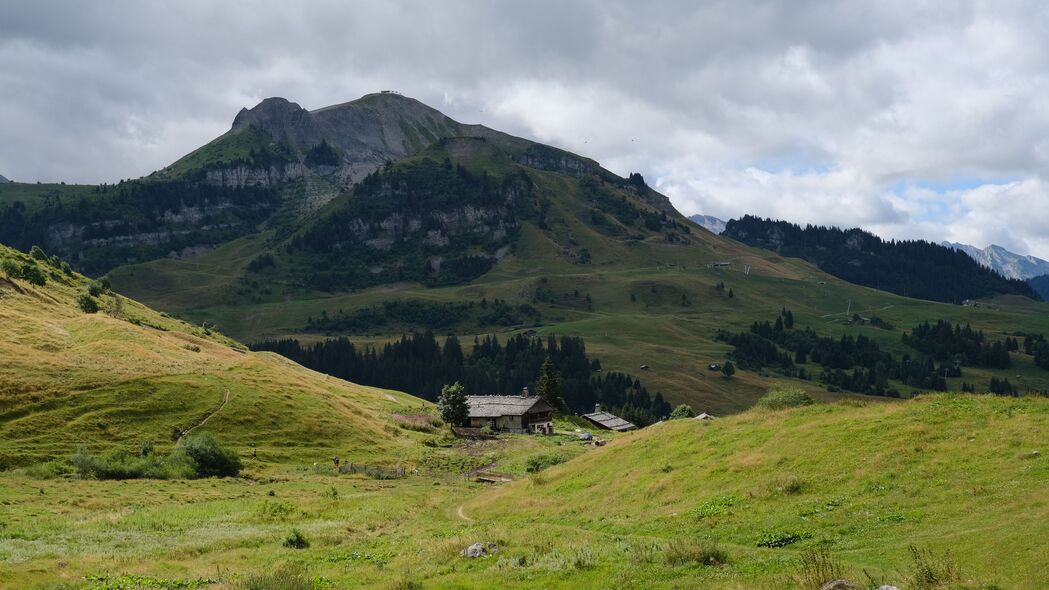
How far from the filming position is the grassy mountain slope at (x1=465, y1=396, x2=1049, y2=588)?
21.3m

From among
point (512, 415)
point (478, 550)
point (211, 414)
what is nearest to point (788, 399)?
point (478, 550)

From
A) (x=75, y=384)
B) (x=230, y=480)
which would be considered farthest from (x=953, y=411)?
(x=75, y=384)

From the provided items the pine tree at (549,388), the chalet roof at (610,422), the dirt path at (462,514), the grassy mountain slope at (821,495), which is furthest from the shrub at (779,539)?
the pine tree at (549,388)

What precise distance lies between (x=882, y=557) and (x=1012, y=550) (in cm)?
339

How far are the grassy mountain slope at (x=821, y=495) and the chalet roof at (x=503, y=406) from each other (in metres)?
66.4

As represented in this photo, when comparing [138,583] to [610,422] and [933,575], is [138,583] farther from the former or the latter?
[610,422]

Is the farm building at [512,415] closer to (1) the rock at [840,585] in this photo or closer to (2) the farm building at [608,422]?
(2) the farm building at [608,422]

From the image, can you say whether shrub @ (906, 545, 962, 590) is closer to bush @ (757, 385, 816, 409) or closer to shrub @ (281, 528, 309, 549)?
shrub @ (281, 528, 309, 549)

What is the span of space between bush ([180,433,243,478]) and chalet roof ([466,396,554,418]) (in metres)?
52.4

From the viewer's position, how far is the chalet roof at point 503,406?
114438mm

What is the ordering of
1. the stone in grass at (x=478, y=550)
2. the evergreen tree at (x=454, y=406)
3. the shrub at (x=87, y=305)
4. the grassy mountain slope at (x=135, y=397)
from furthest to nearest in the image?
the shrub at (x=87, y=305)
the evergreen tree at (x=454, y=406)
the grassy mountain slope at (x=135, y=397)
the stone in grass at (x=478, y=550)

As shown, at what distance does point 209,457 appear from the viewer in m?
65.5

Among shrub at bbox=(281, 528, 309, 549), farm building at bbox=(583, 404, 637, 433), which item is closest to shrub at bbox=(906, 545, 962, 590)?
shrub at bbox=(281, 528, 309, 549)

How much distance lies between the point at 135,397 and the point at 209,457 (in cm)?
1651
